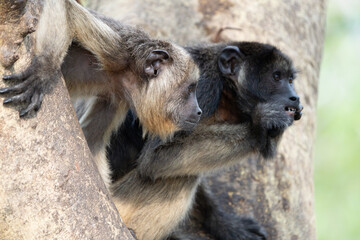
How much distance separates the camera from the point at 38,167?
11.2 ft

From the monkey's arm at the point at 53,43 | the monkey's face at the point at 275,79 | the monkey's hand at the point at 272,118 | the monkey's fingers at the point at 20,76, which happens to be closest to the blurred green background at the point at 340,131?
the monkey's face at the point at 275,79

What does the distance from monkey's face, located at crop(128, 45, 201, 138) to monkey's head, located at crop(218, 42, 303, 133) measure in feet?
2.70

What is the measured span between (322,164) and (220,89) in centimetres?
1123

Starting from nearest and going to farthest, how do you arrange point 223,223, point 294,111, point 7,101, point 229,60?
1. point 7,101
2. point 294,111
3. point 229,60
4. point 223,223

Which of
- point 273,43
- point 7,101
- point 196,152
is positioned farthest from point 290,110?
point 7,101

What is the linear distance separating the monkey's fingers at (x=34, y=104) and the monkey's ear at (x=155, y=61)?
1.40 meters

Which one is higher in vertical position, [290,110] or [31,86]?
[31,86]

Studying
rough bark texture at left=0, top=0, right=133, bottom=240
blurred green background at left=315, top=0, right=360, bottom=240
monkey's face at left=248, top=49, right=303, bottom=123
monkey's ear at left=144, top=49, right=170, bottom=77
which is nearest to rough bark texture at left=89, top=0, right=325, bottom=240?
monkey's face at left=248, top=49, right=303, bottom=123

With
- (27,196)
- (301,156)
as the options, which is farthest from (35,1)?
(301,156)

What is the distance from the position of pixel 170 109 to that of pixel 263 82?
1.37 metres

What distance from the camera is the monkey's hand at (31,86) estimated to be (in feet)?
11.1

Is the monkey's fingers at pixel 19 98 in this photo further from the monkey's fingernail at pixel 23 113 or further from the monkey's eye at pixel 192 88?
the monkey's eye at pixel 192 88

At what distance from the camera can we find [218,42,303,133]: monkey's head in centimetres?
544

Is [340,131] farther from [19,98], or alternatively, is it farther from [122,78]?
[19,98]
